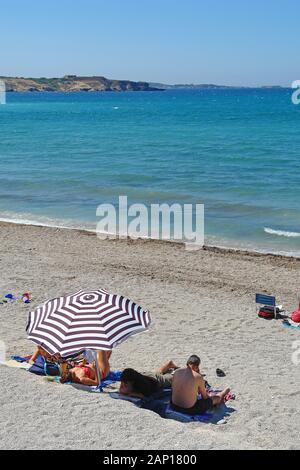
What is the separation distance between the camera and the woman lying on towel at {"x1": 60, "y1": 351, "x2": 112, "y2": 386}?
28.7 feet

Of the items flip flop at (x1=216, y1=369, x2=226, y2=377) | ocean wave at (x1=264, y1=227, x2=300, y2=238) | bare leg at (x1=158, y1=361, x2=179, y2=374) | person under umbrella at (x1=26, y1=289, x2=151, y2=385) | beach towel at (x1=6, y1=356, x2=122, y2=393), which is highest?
person under umbrella at (x1=26, y1=289, x2=151, y2=385)

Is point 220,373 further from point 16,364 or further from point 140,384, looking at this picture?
point 16,364

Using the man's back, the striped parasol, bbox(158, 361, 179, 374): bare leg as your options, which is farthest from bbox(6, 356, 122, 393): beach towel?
the man's back

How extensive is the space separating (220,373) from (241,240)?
9782 mm

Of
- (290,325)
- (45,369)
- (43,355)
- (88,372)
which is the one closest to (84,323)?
(88,372)

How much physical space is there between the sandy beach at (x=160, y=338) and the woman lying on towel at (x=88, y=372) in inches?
18.3

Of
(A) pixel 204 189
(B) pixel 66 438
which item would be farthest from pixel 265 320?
(A) pixel 204 189

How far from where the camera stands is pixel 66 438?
6793mm

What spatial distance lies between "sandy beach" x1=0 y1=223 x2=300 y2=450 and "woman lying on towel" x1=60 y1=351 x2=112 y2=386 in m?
0.47

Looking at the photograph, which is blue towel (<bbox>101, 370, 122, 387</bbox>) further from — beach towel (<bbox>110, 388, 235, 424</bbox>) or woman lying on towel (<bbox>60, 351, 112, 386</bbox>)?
beach towel (<bbox>110, 388, 235, 424</bbox>)

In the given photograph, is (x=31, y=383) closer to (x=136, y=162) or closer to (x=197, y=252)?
(x=197, y=252)

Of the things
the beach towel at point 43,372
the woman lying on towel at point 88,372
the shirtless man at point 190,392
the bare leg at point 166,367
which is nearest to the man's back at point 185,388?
the shirtless man at point 190,392

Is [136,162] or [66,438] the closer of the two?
[66,438]

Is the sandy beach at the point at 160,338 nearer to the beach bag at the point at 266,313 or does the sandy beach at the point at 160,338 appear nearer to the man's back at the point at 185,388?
the beach bag at the point at 266,313
